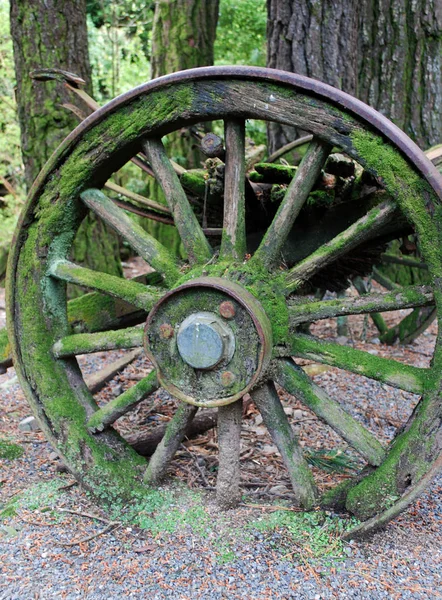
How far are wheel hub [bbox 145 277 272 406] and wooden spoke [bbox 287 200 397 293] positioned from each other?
0.20m

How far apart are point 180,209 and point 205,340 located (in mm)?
541

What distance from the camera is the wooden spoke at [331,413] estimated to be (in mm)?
2076

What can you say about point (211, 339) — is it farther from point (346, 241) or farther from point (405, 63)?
point (405, 63)

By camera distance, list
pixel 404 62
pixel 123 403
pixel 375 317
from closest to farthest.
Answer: pixel 123 403
pixel 375 317
pixel 404 62

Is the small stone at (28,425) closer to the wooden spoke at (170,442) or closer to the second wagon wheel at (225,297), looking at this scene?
the second wagon wheel at (225,297)

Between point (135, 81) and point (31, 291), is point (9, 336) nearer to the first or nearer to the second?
point (31, 291)

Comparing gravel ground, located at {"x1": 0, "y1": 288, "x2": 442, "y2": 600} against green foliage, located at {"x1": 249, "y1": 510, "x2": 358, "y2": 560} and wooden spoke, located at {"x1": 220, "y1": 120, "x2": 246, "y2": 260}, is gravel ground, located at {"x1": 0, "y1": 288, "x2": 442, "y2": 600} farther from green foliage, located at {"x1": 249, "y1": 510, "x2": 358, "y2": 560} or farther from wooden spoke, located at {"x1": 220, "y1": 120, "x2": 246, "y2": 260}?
wooden spoke, located at {"x1": 220, "y1": 120, "x2": 246, "y2": 260}

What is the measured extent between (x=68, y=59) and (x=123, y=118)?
2.17 m

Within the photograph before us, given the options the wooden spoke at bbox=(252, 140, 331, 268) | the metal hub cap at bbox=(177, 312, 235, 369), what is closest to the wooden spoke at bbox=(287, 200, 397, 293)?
the wooden spoke at bbox=(252, 140, 331, 268)

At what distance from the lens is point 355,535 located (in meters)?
2.06

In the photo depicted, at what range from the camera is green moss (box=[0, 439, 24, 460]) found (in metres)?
2.85

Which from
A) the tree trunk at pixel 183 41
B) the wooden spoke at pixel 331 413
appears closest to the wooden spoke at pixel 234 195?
the wooden spoke at pixel 331 413

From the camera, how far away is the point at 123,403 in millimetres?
2377

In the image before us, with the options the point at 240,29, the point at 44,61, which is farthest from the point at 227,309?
the point at 240,29
